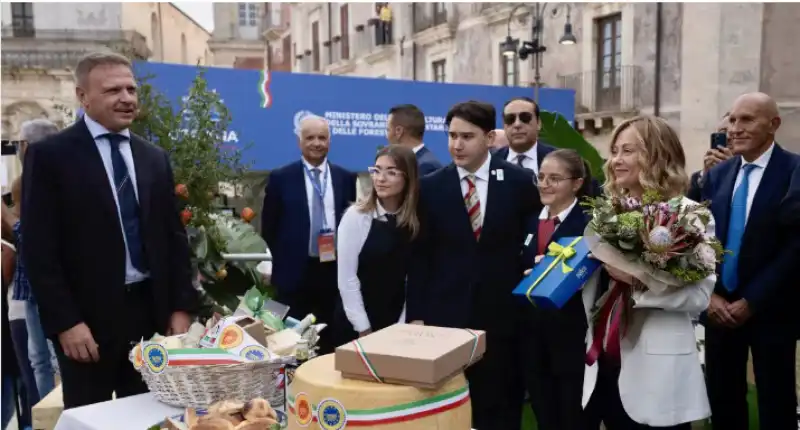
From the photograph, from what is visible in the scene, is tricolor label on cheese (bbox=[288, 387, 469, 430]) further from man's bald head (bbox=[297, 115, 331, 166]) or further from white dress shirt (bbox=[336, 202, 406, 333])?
man's bald head (bbox=[297, 115, 331, 166])

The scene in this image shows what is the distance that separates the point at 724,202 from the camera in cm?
306

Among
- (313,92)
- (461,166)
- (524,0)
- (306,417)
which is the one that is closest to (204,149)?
(461,166)

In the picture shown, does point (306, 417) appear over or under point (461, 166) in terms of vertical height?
under

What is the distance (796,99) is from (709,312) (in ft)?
40.2

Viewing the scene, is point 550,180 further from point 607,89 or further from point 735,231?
point 607,89

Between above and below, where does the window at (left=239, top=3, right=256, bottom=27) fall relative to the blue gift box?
above

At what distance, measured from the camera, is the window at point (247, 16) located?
43831mm

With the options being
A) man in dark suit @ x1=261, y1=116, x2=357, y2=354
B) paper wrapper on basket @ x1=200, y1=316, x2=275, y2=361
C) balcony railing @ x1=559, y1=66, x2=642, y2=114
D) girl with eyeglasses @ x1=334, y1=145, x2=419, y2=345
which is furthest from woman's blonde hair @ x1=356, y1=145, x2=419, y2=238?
balcony railing @ x1=559, y1=66, x2=642, y2=114

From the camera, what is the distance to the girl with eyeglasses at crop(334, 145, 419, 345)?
3.00 meters

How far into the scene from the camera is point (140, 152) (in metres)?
2.37

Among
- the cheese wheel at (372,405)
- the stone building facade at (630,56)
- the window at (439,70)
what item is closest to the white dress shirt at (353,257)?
the cheese wheel at (372,405)

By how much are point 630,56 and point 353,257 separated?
1381 centimetres

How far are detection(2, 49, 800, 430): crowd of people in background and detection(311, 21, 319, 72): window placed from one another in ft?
84.4

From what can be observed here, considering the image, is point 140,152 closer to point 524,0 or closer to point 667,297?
point 667,297
